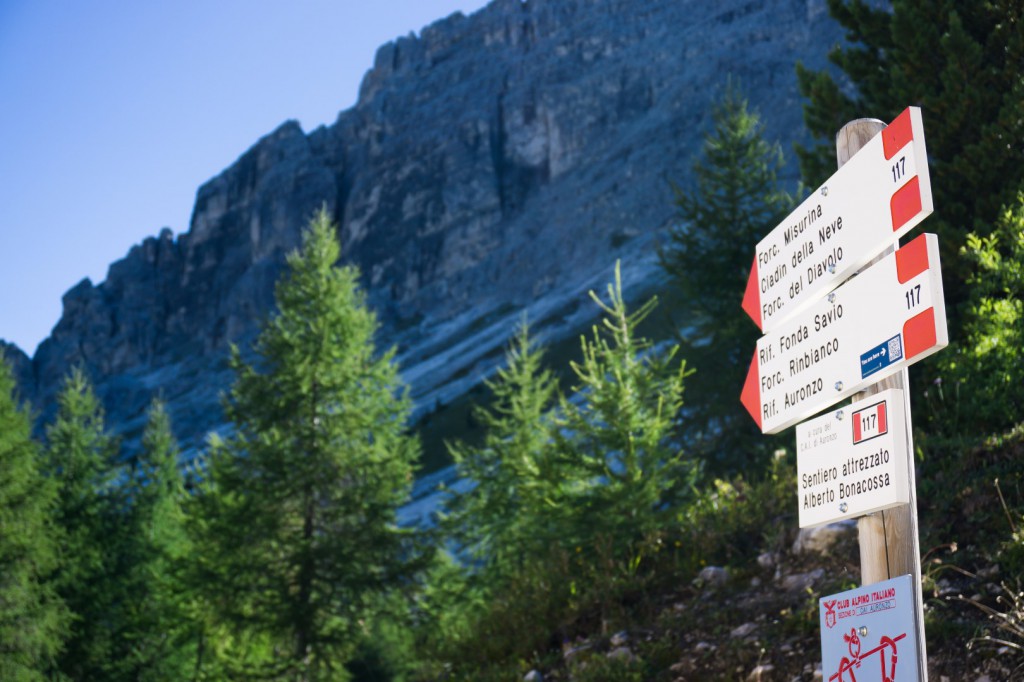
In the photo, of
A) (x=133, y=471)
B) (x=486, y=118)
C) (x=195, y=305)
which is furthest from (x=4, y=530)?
(x=195, y=305)

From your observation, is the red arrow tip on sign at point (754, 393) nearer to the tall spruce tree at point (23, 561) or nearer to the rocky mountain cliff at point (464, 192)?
the tall spruce tree at point (23, 561)

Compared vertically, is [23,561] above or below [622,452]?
below

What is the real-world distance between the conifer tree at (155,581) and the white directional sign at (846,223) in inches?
547

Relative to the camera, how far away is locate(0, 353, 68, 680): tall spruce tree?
1628cm

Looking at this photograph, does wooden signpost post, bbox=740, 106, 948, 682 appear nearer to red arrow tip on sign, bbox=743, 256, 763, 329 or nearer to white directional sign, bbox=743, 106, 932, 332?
white directional sign, bbox=743, 106, 932, 332

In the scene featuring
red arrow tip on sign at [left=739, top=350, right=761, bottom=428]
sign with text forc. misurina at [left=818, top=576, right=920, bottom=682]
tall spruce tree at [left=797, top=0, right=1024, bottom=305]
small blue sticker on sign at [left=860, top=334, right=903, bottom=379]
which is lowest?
sign with text forc. misurina at [left=818, top=576, right=920, bottom=682]

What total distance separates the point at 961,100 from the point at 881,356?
7583mm

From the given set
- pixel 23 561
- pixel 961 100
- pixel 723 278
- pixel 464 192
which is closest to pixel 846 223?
pixel 961 100

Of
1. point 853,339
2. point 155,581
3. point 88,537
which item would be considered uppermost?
point 88,537

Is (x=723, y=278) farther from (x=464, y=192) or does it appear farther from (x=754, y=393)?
(x=464, y=192)

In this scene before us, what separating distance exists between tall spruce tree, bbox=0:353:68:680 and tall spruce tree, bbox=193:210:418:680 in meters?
3.59

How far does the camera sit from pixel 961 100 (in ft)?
31.0

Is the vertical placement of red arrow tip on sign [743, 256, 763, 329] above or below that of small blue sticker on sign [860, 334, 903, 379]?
above

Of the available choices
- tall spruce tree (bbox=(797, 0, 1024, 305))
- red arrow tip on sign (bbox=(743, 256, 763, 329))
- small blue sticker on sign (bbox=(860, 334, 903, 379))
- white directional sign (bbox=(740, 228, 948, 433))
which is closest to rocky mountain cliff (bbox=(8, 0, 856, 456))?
tall spruce tree (bbox=(797, 0, 1024, 305))
